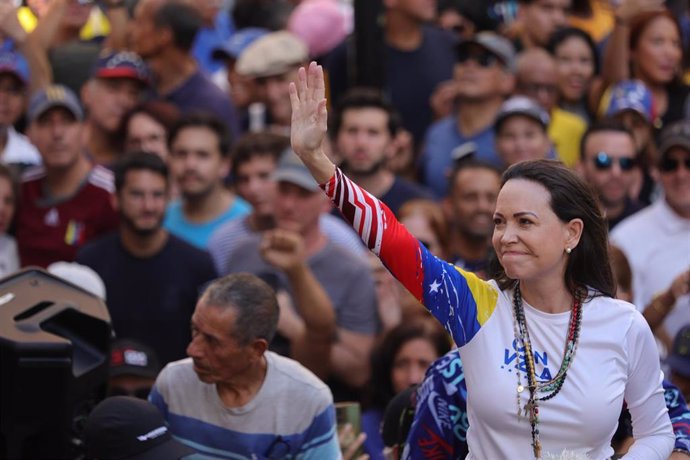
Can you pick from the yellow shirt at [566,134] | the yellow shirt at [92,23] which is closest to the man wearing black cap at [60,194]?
the yellow shirt at [92,23]

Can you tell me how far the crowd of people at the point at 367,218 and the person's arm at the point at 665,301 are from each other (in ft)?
0.04

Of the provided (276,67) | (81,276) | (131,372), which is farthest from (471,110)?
(131,372)

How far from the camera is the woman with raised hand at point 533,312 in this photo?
13.2 feet

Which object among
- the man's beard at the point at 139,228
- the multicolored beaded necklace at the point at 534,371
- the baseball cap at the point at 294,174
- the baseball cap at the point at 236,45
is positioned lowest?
the multicolored beaded necklace at the point at 534,371

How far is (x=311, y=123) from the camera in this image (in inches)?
160

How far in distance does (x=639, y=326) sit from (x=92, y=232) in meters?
4.27

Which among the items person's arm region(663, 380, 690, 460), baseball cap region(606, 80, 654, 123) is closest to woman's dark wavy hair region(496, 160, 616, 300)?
person's arm region(663, 380, 690, 460)

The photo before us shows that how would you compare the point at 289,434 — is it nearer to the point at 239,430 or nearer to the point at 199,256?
the point at 239,430

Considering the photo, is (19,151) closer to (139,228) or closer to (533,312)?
(139,228)

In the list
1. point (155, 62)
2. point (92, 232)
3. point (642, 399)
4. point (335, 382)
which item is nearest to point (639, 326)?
point (642, 399)

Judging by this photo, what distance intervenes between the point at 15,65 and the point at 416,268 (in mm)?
5699

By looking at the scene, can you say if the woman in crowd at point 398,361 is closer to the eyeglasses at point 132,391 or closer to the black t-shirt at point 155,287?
the eyeglasses at point 132,391

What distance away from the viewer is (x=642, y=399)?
422cm

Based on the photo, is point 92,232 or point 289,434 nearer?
point 289,434
